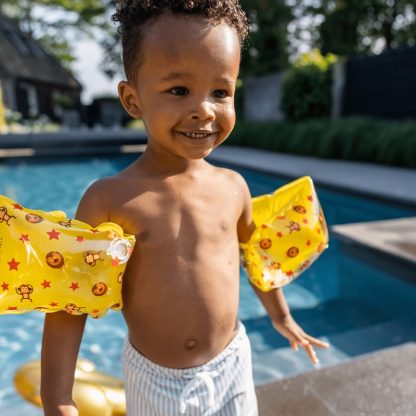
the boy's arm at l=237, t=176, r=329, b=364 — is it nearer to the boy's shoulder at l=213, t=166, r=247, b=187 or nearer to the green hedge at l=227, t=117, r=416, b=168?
the boy's shoulder at l=213, t=166, r=247, b=187

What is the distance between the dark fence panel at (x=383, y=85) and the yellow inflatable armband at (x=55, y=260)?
40.3ft

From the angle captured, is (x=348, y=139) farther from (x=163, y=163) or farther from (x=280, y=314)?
(x=163, y=163)

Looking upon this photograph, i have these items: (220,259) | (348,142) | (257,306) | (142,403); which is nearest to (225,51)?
(220,259)

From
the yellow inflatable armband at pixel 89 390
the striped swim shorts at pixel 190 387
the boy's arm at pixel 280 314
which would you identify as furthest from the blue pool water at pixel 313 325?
the boy's arm at pixel 280 314

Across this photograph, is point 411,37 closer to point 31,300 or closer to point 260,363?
point 260,363

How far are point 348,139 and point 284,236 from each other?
36.0ft

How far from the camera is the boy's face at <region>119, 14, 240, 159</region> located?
118 centimetres

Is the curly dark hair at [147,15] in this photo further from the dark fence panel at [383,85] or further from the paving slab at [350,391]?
the dark fence panel at [383,85]

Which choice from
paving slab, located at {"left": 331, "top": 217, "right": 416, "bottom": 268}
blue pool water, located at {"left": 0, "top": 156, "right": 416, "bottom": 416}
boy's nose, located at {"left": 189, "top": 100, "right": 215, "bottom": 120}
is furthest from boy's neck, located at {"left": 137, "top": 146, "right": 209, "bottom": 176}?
paving slab, located at {"left": 331, "top": 217, "right": 416, "bottom": 268}

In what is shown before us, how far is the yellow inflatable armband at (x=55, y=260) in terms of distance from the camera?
1.23m

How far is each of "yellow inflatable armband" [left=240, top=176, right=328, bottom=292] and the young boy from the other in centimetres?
25

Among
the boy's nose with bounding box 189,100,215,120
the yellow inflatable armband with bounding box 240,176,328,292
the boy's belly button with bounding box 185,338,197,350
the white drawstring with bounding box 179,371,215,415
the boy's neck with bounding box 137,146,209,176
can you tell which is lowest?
the white drawstring with bounding box 179,371,215,415

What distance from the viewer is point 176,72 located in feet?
3.86

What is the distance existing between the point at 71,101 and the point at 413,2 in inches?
886
